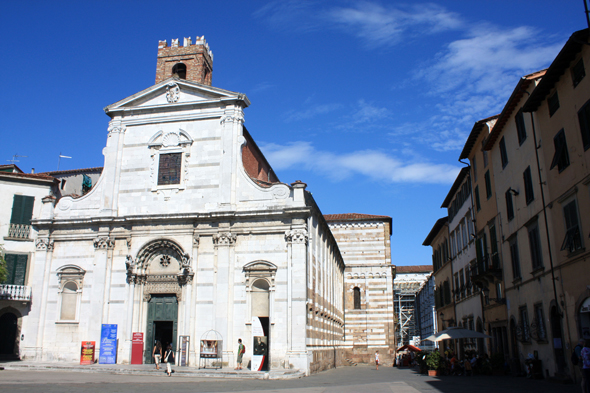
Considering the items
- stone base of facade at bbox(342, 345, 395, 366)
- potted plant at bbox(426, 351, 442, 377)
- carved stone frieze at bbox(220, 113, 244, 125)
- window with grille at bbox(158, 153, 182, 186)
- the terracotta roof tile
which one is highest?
carved stone frieze at bbox(220, 113, 244, 125)

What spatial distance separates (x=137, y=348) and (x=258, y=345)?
606 centimetres

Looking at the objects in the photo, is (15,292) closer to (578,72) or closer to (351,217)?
(578,72)

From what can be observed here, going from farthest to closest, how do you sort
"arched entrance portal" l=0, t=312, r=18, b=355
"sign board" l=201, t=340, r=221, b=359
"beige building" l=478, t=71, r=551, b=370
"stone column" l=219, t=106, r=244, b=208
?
"arched entrance portal" l=0, t=312, r=18, b=355, "stone column" l=219, t=106, r=244, b=208, "sign board" l=201, t=340, r=221, b=359, "beige building" l=478, t=71, r=551, b=370

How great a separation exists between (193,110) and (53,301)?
487 inches

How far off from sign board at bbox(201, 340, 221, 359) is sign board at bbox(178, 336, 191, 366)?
1155 millimetres

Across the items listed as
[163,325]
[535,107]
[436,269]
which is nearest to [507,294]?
[535,107]

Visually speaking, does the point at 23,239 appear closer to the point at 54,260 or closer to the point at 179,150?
the point at 54,260

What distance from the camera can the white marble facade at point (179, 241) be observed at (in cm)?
2250

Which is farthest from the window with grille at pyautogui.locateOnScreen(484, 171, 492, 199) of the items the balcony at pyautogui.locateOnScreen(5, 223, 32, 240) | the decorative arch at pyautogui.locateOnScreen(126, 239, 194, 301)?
the balcony at pyautogui.locateOnScreen(5, 223, 32, 240)

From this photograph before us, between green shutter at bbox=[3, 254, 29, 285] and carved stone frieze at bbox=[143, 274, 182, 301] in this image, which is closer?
carved stone frieze at bbox=[143, 274, 182, 301]

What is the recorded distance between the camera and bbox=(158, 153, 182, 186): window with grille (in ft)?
83.3

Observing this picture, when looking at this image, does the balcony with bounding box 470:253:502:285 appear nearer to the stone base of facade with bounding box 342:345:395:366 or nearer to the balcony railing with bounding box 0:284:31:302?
the stone base of facade with bounding box 342:345:395:366

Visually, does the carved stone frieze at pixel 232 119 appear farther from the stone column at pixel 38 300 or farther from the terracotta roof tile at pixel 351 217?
the terracotta roof tile at pixel 351 217

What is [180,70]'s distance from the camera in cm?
2875
